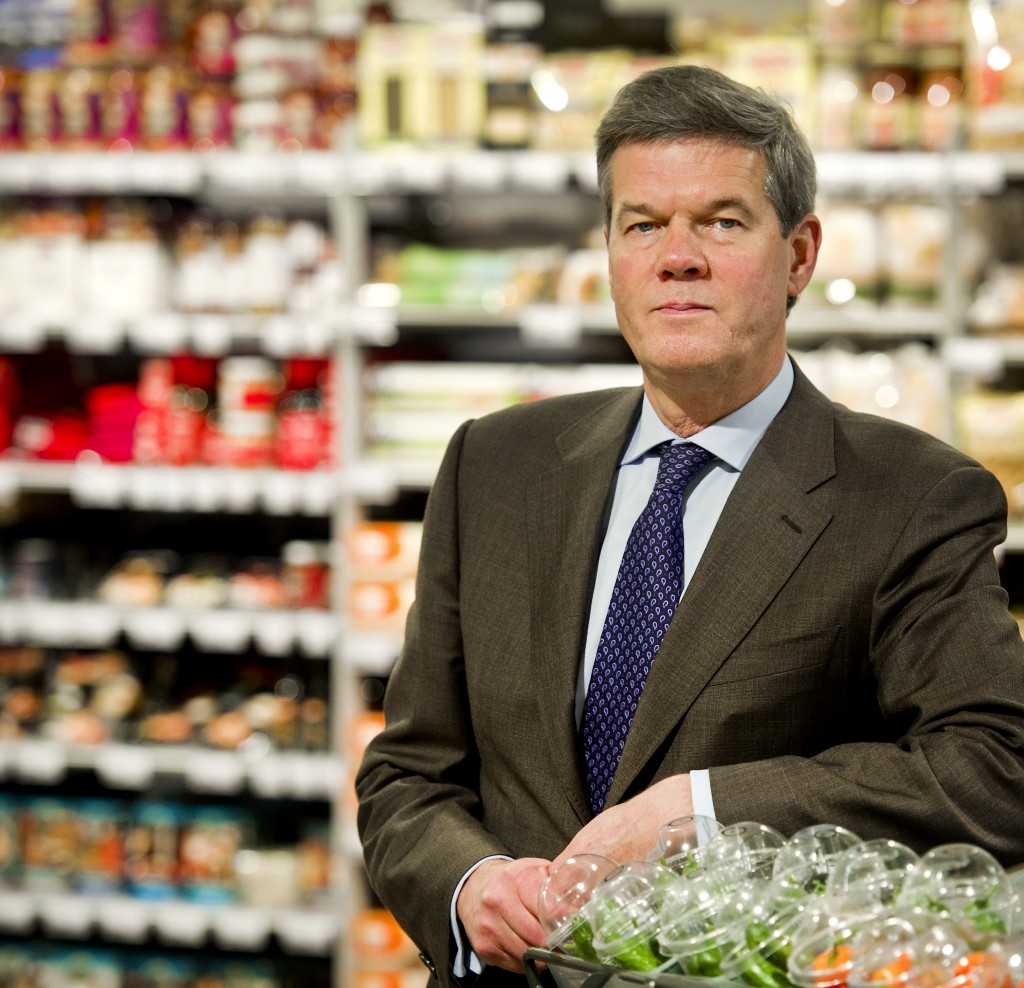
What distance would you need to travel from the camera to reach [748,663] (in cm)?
128

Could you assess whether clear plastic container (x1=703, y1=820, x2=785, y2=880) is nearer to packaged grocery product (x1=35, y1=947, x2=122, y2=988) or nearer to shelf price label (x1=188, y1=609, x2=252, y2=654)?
shelf price label (x1=188, y1=609, x2=252, y2=654)

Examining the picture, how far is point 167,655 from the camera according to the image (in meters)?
3.67

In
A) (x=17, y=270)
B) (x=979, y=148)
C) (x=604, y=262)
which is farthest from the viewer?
(x=17, y=270)

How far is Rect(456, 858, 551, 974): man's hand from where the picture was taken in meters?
1.18

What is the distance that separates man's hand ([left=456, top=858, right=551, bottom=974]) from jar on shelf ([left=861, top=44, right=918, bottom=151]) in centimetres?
228

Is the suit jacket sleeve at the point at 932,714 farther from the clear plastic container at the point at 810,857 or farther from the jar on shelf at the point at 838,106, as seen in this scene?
the jar on shelf at the point at 838,106

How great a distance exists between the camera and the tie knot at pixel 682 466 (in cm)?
141

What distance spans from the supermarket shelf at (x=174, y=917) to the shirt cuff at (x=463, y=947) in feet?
6.89

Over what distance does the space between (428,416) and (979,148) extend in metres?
1.44

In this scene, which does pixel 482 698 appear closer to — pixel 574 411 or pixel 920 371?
pixel 574 411

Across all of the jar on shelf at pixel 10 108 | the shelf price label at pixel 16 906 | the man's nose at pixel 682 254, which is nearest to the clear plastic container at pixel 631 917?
the man's nose at pixel 682 254

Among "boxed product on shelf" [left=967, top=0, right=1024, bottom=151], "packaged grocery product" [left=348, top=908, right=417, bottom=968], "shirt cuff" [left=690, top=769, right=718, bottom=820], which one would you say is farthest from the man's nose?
"packaged grocery product" [left=348, top=908, right=417, bottom=968]

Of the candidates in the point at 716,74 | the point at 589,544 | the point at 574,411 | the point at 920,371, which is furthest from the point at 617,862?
the point at 920,371

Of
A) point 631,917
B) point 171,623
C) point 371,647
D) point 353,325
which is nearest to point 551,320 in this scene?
point 353,325
